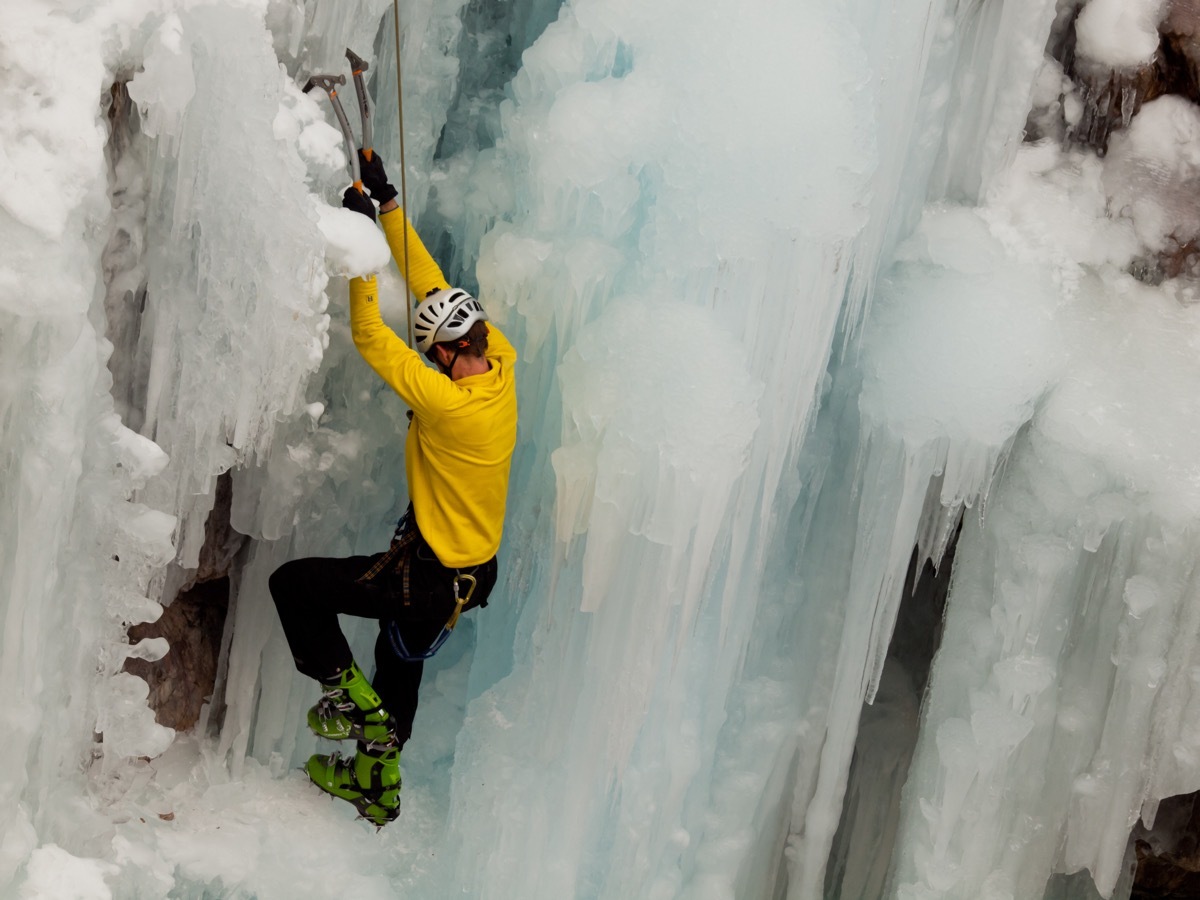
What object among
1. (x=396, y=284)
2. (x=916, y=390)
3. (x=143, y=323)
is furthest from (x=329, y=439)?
(x=916, y=390)

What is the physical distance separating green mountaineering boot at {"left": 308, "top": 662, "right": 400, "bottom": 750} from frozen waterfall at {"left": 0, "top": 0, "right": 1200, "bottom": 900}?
1.56 feet

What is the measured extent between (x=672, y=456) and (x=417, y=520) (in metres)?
0.88

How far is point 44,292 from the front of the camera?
3.23 metres

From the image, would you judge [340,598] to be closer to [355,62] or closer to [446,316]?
[446,316]

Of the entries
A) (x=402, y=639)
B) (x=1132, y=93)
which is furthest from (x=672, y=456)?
(x=1132, y=93)

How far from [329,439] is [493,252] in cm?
92

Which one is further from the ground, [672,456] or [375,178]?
[375,178]

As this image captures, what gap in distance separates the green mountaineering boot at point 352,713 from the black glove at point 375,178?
5.17 feet

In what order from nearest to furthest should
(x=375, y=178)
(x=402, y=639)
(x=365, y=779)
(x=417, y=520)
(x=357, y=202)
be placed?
(x=357, y=202) < (x=375, y=178) < (x=417, y=520) < (x=402, y=639) < (x=365, y=779)

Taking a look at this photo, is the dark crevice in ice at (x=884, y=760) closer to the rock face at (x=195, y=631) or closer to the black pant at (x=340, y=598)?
the black pant at (x=340, y=598)

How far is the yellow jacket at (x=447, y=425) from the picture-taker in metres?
4.19

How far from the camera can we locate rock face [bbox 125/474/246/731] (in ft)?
16.4

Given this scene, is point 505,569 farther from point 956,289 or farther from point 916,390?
point 956,289

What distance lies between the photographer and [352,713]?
4.67m
